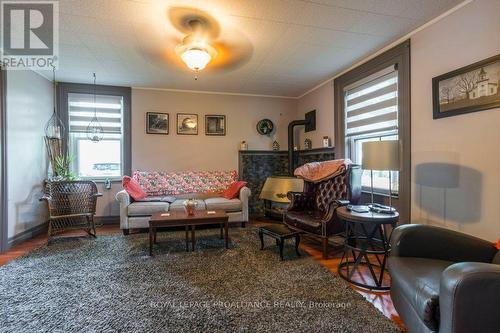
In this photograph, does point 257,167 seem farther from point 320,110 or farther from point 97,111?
point 97,111

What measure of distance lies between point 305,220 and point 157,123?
3.45m

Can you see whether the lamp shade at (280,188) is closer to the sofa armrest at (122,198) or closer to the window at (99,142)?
the sofa armrest at (122,198)

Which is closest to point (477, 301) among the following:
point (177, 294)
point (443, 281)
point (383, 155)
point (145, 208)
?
point (443, 281)

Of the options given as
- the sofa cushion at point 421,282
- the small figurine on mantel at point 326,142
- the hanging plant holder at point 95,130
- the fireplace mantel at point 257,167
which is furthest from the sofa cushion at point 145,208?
the sofa cushion at point 421,282

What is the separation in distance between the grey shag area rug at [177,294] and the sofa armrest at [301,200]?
0.72 metres

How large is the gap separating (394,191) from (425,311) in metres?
2.11

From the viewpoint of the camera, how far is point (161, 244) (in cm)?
320

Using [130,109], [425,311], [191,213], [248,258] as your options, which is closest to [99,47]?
[130,109]

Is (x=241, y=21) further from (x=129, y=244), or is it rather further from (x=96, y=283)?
(x=129, y=244)

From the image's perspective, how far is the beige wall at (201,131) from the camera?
15.1ft

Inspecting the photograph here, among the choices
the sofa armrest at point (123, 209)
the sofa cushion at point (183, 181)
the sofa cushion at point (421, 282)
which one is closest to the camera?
the sofa cushion at point (421, 282)

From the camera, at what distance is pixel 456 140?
2.24 meters

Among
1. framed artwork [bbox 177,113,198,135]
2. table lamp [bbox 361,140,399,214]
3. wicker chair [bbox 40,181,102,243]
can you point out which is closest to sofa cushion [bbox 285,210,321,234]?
table lamp [bbox 361,140,399,214]

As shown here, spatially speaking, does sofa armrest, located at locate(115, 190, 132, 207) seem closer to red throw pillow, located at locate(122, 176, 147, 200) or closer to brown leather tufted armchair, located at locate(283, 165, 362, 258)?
red throw pillow, located at locate(122, 176, 147, 200)
